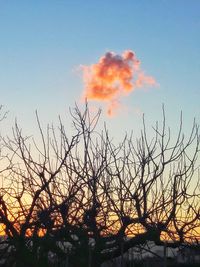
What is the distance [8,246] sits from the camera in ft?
23.3

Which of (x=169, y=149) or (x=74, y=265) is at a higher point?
(x=169, y=149)

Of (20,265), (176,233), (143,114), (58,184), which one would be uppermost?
(143,114)

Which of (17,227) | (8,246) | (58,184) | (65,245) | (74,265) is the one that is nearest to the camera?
(8,246)

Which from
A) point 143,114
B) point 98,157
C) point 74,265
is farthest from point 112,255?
point 143,114

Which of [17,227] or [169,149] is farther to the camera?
[169,149]

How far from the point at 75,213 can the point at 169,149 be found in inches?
90.3

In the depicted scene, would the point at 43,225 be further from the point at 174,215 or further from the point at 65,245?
the point at 174,215

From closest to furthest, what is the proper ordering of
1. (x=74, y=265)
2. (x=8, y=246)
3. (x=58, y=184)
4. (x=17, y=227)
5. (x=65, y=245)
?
(x=8, y=246)
(x=17, y=227)
(x=74, y=265)
(x=65, y=245)
(x=58, y=184)

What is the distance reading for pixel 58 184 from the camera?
9.50 meters

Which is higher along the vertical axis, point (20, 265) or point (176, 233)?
point (176, 233)

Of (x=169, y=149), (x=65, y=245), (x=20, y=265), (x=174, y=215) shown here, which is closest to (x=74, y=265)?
(x=65, y=245)

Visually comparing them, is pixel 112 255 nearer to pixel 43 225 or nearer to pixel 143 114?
pixel 43 225

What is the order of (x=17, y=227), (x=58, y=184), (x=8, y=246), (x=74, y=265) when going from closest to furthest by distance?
(x=8, y=246), (x=17, y=227), (x=74, y=265), (x=58, y=184)

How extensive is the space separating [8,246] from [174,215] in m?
3.57
